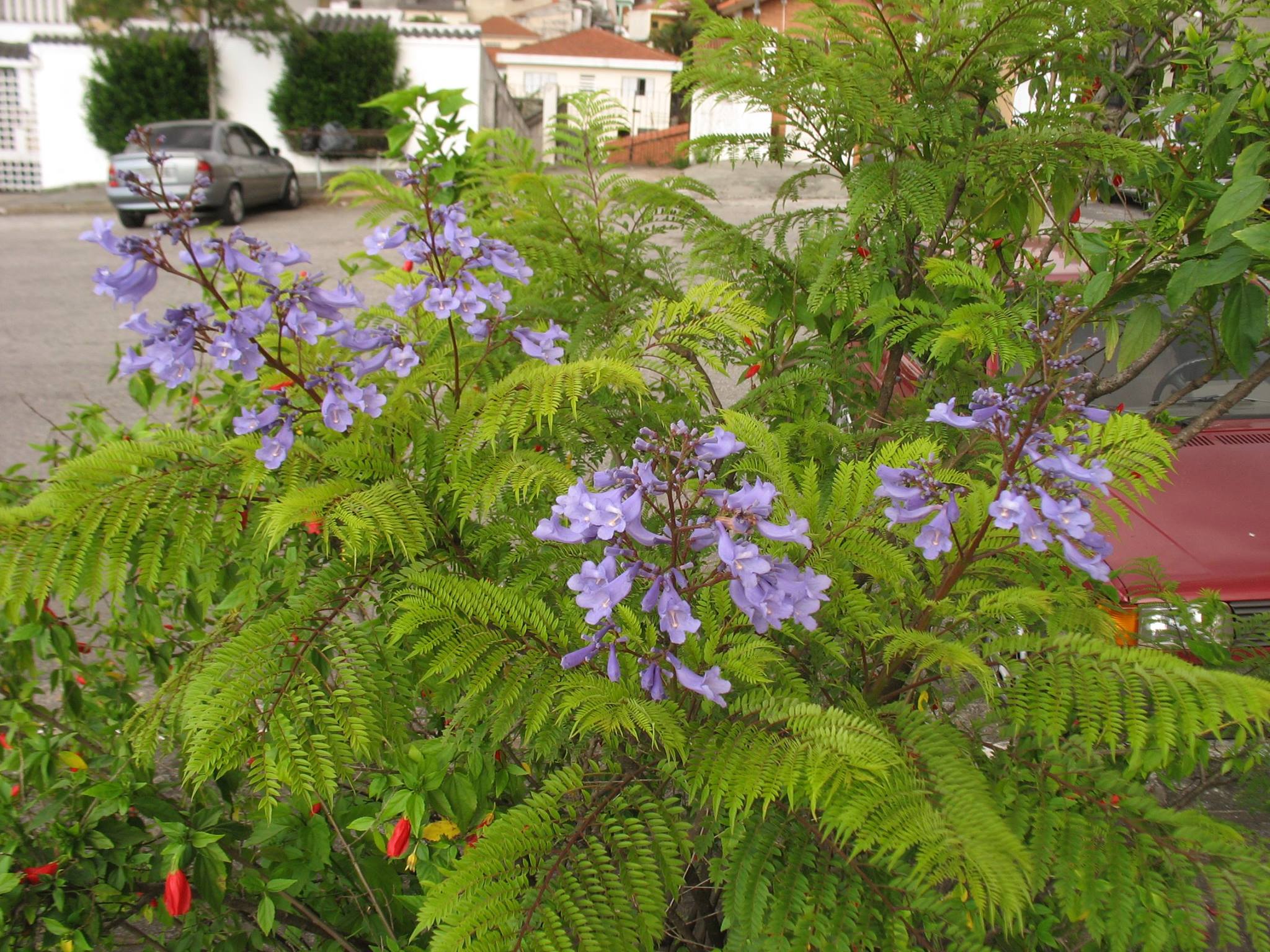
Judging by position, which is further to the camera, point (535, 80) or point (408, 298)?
point (535, 80)

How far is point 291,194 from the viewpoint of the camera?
60.0ft

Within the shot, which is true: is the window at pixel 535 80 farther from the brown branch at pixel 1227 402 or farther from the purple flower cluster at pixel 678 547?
the purple flower cluster at pixel 678 547

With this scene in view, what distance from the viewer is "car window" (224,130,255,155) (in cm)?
1645

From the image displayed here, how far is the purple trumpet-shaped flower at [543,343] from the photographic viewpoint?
194 cm

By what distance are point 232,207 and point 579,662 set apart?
Result: 1702 cm

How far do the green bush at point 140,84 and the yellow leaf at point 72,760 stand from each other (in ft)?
73.4

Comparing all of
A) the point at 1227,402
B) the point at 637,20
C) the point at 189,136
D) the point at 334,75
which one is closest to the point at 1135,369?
the point at 1227,402

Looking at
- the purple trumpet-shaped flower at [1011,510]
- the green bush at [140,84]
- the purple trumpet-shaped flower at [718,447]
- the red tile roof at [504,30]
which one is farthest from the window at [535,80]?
the purple trumpet-shaped flower at [1011,510]

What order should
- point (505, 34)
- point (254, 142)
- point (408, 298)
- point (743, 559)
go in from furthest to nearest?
point (505, 34), point (254, 142), point (408, 298), point (743, 559)

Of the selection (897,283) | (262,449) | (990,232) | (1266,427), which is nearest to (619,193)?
(897,283)

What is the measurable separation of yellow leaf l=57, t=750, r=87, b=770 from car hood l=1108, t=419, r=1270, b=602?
2759mm

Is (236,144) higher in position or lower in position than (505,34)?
lower

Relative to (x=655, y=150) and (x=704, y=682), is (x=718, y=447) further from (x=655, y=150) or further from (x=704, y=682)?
(x=655, y=150)

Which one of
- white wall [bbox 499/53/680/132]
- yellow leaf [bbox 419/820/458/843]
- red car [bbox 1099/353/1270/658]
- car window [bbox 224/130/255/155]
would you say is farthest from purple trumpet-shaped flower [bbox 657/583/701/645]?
white wall [bbox 499/53/680/132]
